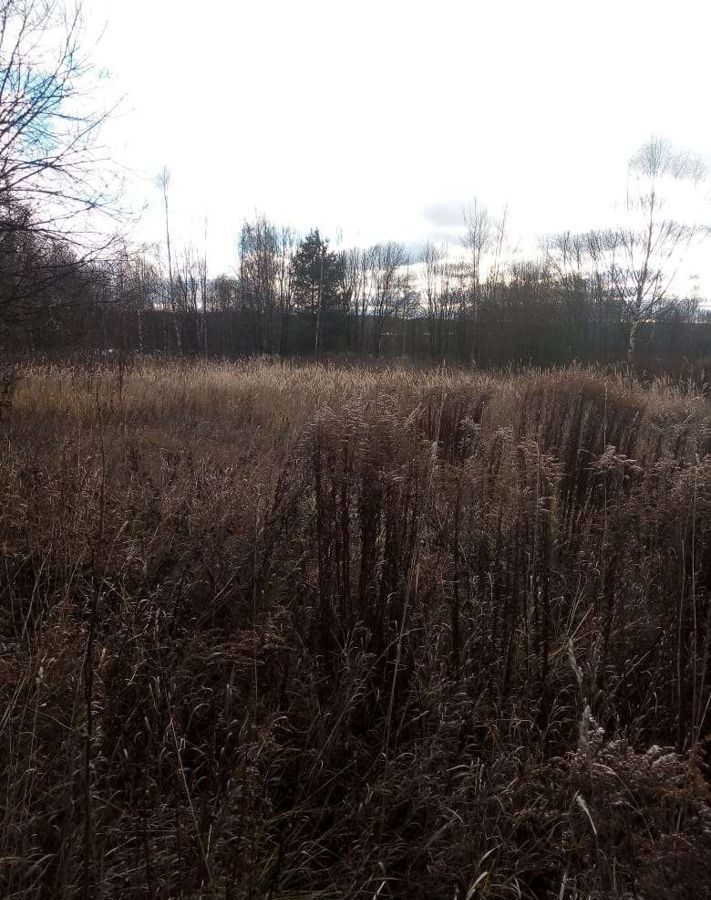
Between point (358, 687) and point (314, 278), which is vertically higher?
point (314, 278)

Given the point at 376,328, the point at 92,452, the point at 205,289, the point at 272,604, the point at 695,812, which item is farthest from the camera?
the point at 376,328

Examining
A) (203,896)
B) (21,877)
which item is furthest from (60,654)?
(203,896)

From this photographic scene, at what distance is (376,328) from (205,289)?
40.7ft

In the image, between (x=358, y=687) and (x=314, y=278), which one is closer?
(x=358, y=687)

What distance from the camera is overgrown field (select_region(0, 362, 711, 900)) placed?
140 centimetres

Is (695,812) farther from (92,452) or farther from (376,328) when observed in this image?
(376,328)

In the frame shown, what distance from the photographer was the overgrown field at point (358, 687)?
1.40 metres

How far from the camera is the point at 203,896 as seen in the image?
1.33 meters

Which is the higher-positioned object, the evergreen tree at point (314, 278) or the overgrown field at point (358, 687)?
the evergreen tree at point (314, 278)

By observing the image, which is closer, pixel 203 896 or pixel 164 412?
pixel 203 896

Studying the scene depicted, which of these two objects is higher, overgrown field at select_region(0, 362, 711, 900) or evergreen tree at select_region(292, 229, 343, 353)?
evergreen tree at select_region(292, 229, 343, 353)

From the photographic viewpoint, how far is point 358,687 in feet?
6.32

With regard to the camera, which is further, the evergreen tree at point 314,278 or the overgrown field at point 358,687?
the evergreen tree at point 314,278

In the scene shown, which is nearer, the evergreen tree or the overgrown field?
the overgrown field
